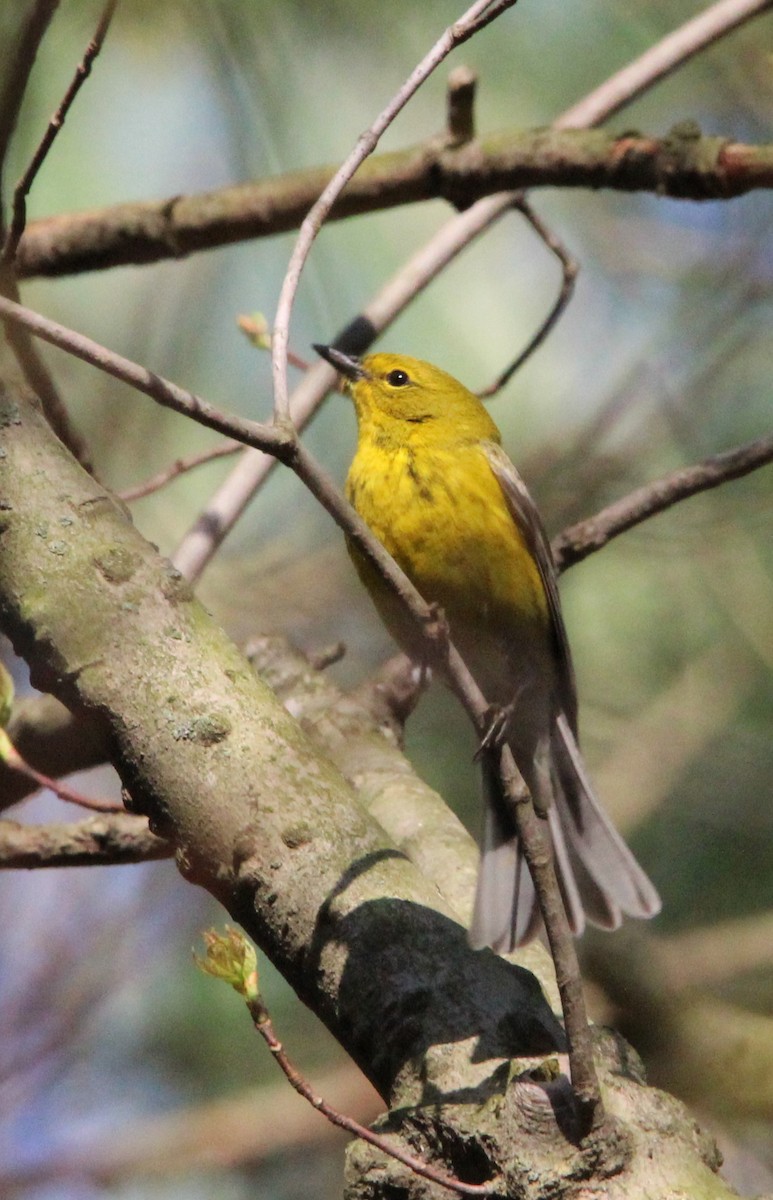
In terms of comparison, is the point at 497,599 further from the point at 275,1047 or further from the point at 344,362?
the point at 275,1047

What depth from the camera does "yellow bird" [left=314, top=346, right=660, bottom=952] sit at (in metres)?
3.62

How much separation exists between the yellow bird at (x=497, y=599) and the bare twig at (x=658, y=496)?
16cm

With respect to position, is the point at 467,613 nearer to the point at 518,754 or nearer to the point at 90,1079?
the point at 518,754

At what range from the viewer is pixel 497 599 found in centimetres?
402

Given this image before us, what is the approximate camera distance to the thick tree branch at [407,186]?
3.52 meters

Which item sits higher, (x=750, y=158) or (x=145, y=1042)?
(x=750, y=158)

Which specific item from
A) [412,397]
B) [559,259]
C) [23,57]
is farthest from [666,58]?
[23,57]

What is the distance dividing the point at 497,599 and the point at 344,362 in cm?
104

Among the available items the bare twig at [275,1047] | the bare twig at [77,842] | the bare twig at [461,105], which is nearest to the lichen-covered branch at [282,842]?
the bare twig at [275,1047]

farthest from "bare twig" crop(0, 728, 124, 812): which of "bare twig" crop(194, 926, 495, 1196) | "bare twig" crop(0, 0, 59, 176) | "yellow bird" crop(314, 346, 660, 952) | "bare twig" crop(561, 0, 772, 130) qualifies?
"bare twig" crop(561, 0, 772, 130)

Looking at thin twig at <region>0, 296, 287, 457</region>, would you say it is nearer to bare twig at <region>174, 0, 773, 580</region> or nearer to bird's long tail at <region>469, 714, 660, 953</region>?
bird's long tail at <region>469, 714, 660, 953</region>

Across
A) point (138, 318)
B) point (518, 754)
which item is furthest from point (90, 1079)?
point (138, 318)

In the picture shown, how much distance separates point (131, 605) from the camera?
93.6 inches

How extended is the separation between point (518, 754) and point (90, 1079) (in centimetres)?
256
